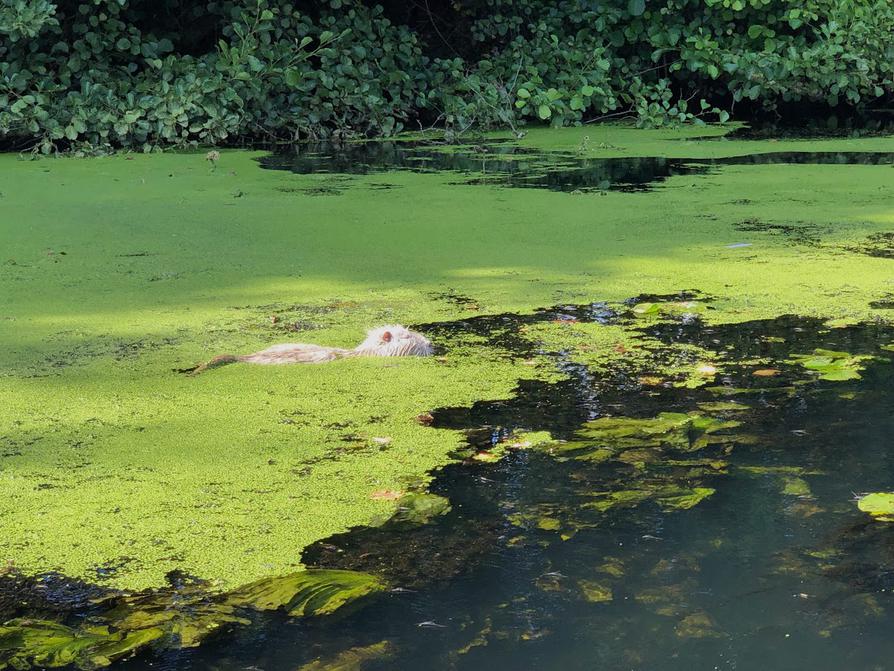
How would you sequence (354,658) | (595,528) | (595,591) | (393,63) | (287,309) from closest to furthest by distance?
(354,658)
(595,591)
(595,528)
(287,309)
(393,63)

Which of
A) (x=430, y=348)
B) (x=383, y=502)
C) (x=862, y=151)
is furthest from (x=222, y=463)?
(x=862, y=151)

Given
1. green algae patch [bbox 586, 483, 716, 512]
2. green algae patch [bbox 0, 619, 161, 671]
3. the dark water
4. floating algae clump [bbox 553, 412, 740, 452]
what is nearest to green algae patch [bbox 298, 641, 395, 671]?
the dark water

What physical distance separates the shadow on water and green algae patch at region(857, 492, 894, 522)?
10.2ft

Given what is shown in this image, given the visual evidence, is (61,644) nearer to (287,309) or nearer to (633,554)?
(633,554)

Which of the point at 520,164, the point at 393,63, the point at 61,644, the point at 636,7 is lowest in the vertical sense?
the point at 61,644

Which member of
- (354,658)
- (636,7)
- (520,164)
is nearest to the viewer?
(354,658)

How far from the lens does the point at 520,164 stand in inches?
228

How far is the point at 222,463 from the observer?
1871 millimetres

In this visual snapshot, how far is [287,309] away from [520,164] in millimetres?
3081

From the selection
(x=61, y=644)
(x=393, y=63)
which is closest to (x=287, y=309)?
(x=61, y=644)

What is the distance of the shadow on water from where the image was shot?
5055 millimetres

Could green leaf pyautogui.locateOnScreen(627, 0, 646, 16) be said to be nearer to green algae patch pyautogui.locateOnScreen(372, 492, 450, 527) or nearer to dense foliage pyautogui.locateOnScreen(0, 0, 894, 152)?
dense foliage pyautogui.locateOnScreen(0, 0, 894, 152)

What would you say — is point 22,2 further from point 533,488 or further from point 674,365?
point 533,488

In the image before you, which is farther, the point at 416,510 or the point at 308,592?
the point at 416,510
